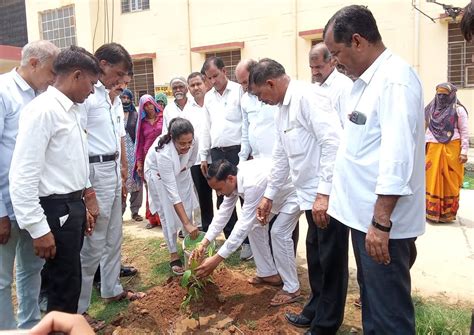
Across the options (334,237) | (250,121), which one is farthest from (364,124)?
(250,121)

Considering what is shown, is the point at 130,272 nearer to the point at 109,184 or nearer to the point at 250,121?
the point at 109,184

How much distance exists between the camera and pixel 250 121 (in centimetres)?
454

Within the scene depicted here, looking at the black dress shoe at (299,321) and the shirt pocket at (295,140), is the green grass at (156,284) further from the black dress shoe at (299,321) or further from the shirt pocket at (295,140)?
the shirt pocket at (295,140)

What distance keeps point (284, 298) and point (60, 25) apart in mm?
14902

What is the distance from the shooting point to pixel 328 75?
4070 millimetres

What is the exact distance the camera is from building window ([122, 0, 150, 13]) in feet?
47.0

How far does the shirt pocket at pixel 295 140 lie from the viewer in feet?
9.80

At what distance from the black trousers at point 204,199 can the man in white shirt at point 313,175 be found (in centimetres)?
181

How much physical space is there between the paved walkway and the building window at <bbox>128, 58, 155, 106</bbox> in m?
9.27

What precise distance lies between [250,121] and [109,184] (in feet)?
5.66

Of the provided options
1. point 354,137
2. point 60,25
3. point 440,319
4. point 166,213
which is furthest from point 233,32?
point 354,137

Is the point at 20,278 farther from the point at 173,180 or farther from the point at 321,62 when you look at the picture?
the point at 321,62

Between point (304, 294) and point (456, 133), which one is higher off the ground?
point (456, 133)

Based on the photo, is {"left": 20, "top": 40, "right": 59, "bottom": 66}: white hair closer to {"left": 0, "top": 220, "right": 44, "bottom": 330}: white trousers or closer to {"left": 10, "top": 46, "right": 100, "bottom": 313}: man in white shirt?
{"left": 10, "top": 46, "right": 100, "bottom": 313}: man in white shirt
